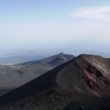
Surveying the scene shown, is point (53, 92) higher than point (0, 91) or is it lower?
higher

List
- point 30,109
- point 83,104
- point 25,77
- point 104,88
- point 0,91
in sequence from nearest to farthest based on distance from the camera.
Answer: point 83,104 < point 30,109 < point 104,88 < point 0,91 < point 25,77

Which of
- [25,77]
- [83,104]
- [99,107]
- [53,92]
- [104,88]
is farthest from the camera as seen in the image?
[25,77]

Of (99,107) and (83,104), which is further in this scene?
(83,104)

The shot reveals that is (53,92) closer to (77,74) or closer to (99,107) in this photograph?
(77,74)

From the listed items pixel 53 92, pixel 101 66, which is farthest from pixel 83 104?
pixel 101 66

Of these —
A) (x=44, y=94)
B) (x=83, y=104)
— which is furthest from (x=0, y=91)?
(x=83, y=104)

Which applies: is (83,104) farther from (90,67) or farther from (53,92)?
(90,67)
